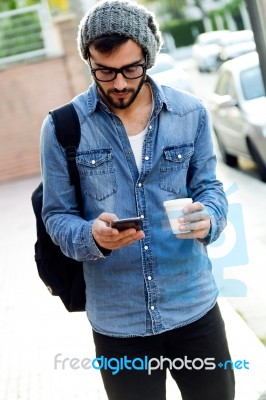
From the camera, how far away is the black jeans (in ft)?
7.81

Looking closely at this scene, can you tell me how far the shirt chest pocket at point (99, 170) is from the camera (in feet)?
7.75

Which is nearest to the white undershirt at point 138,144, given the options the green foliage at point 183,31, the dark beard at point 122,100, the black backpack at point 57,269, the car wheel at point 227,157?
the dark beard at point 122,100

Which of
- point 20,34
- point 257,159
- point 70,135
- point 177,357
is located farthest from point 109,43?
point 20,34

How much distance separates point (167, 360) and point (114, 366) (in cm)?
16

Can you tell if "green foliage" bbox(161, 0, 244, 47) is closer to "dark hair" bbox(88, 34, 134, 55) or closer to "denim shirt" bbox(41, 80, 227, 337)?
"denim shirt" bbox(41, 80, 227, 337)

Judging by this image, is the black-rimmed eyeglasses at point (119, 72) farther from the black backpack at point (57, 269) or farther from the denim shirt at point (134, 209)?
the black backpack at point (57, 269)

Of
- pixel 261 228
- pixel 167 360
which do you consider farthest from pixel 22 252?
pixel 167 360

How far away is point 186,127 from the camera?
244 centimetres

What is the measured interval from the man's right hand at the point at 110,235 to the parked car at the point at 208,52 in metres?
19.1

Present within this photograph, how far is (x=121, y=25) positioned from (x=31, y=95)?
14.6m

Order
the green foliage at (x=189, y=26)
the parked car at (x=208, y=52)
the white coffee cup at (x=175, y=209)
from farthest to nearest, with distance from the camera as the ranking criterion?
the green foliage at (x=189, y=26)
the parked car at (x=208, y=52)
the white coffee cup at (x=175, y=209)

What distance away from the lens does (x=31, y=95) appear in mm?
16594

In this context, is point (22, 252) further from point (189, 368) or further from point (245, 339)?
point (189, 368)

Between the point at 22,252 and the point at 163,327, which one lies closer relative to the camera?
the point at 163,327
